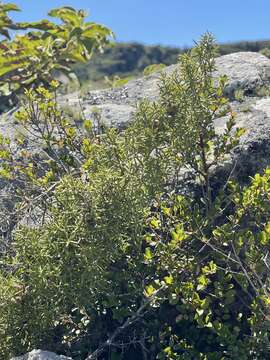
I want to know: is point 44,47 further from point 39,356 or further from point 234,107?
point 39,356

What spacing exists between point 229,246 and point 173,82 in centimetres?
146

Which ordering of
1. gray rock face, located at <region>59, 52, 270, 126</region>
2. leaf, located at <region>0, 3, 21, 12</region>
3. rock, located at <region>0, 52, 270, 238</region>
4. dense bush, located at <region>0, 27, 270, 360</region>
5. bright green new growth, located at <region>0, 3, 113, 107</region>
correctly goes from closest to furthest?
1. dense bush, located at <region>0, 27, 270, 360</region>
2. rock, located at <region>0, 52, 270, 238</region>
3. gray rock face, located at <region>59, 52, 270, 126</region>
4. bright green new growth, located at <region>0, 3, 113, 107</region>
5. leaf, located at <region>0, 3, 21, 12</region>

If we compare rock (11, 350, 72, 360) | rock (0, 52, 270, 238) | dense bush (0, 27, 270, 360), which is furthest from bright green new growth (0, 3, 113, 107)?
rock (11, 350, 72, 360)

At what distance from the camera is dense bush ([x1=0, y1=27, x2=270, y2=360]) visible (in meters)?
4.37

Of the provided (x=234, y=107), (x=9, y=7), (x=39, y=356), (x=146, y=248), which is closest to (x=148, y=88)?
(x=234, y=107)

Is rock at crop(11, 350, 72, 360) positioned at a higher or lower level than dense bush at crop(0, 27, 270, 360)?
lower

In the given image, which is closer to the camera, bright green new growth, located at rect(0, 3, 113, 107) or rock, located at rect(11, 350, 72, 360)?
rock, located at rect(11, 350, 72, 360)

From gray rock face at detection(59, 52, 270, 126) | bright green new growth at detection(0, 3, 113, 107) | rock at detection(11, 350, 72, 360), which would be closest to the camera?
rock at detection(11, 350, 72, 360)

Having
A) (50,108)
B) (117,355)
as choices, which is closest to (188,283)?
(117,355)

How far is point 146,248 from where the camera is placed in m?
4.70

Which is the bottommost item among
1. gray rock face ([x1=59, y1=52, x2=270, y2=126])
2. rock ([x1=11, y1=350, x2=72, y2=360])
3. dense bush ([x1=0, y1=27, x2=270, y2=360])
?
rock ([x1=11, y1=350, x2=72, y2=360])

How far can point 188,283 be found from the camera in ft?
15.0

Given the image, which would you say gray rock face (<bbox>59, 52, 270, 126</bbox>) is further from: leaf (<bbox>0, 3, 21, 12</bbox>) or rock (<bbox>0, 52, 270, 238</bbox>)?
leaf (<bbox>0, 3, 21, 12</bbox>)

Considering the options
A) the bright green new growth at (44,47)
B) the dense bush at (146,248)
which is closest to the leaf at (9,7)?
the bright green new growth at (44,47)
